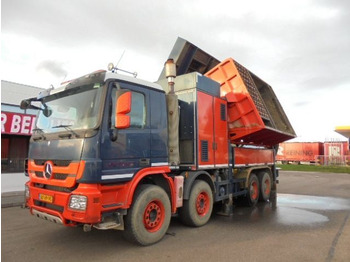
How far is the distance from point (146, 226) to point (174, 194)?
2.83 feet

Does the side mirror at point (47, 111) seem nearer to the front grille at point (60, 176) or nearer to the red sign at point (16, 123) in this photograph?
the front grille at point (60, 176)

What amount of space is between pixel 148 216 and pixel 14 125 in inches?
391

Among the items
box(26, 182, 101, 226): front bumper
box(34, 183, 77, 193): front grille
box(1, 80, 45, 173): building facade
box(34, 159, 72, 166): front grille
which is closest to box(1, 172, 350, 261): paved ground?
box(26, 182, 101, 226): front bumper

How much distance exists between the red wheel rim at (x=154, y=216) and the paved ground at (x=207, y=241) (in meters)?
0.32

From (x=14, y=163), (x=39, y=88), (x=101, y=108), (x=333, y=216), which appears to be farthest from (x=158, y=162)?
(x=39, y=88)

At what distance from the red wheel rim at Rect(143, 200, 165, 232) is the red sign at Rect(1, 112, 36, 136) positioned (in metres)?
9.74

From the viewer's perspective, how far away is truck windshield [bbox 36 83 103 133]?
446 cm

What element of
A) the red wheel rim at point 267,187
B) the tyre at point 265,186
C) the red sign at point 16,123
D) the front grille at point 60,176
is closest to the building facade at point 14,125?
the red sign at point 16,123

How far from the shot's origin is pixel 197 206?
622 centimetres

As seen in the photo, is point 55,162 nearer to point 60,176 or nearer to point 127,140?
point 60,176

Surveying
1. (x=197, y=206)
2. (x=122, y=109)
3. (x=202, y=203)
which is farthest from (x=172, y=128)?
(x=202, y=203)

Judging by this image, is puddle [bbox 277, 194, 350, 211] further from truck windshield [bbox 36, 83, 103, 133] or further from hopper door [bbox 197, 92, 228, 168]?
truck windshield [bbox 36, 83, 103, 133]

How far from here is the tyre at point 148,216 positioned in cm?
465

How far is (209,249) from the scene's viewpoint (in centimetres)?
473
